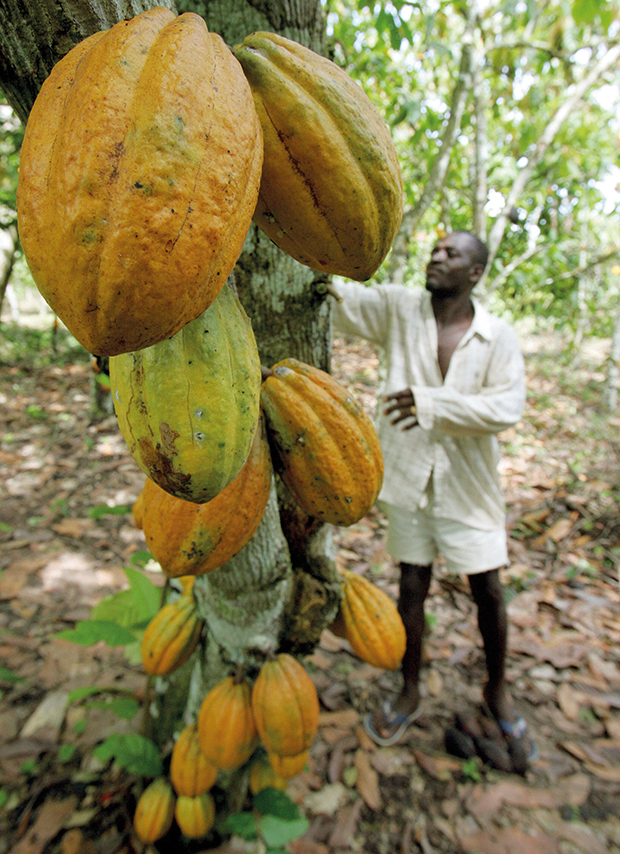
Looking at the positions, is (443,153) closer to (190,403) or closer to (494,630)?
Answer: (494,630)

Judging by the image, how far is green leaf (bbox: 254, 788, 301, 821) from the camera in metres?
1.16

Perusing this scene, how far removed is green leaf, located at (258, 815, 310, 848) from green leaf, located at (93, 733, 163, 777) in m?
0.33

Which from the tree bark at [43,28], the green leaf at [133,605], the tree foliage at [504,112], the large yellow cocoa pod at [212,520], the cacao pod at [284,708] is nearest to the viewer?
the tree bark at [43,28]

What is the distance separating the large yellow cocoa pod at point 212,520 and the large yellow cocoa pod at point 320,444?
0.12 ft

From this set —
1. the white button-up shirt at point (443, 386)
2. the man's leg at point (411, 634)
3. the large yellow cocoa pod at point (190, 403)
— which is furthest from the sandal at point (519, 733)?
the large yellow cocoa pod at point (190, 403)

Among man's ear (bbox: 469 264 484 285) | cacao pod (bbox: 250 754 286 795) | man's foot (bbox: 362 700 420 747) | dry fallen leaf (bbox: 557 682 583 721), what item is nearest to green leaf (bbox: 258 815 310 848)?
cacao pod (bbox: 250 754 286 795)

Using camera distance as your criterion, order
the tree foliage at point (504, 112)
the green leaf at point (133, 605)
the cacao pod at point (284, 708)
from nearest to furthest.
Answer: the cacao pod at point (284, 708) → the green leaf at point (133, 605) → the tree foliage at point (504, 112)

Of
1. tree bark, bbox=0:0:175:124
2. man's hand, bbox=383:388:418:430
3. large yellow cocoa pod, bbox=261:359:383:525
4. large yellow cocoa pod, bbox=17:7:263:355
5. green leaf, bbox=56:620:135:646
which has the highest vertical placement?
tree bark, bbox=0:0:175:124

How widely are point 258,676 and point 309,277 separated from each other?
0.89m

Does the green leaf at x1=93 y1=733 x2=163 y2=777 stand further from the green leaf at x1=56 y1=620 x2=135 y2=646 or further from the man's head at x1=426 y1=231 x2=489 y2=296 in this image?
the man's head at x1=426 y1=231 x2=489 y2=296

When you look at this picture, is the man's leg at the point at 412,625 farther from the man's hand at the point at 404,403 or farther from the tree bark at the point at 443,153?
the tree bark at the point at 443,153

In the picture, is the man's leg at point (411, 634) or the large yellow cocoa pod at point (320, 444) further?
the man's leg at point (411, 634)

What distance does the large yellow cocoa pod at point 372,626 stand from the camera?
1220 millimetres

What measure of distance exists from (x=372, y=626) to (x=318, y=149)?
3.45ft
